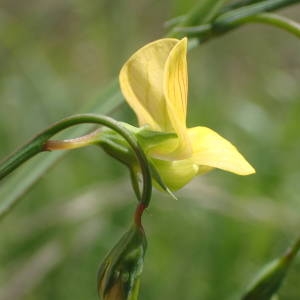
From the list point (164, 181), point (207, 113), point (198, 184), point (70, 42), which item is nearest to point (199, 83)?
point (207, 113)

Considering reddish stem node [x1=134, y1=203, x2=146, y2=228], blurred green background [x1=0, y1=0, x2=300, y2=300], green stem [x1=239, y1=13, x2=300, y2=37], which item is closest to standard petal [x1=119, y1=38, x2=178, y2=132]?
reddish stem node [x1=134, y1=203, x2=146, y2=228]

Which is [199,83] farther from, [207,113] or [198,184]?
[198,184]

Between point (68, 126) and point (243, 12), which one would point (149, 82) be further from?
point (243, 12)

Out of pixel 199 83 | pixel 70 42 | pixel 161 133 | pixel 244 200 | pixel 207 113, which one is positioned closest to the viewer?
pixel 161 133

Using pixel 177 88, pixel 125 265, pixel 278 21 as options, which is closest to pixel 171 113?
pixel 177 88

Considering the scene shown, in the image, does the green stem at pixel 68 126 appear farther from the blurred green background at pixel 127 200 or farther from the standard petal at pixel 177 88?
the blurred green background at pixel 127 200

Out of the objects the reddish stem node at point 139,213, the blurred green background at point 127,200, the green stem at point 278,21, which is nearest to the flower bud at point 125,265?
the reddish stem node at point 139,213
